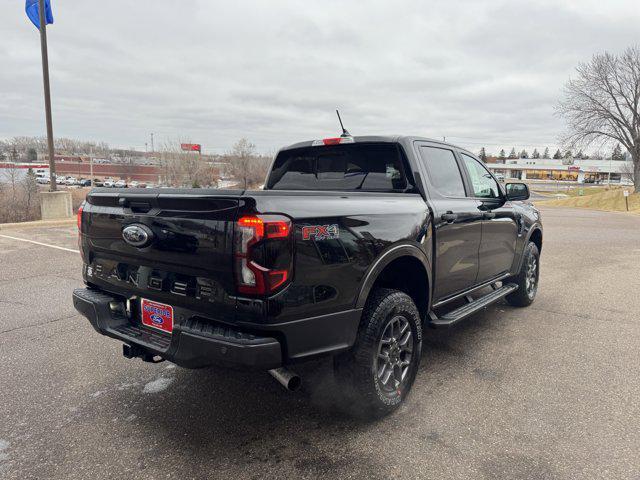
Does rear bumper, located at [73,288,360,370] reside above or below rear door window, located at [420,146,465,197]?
below

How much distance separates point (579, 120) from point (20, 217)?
145 ft

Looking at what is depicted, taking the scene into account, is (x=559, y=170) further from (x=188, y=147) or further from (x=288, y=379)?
(x=288, y=379)

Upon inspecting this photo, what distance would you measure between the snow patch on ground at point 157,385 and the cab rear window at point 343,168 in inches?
76.5

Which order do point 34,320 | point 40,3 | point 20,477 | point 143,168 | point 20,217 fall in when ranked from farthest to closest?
point 143,168
point 20,217
point 40,3
point 34,320
point 20,477

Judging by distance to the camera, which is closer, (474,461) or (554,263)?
(474,461)

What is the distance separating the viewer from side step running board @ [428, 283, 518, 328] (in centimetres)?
356

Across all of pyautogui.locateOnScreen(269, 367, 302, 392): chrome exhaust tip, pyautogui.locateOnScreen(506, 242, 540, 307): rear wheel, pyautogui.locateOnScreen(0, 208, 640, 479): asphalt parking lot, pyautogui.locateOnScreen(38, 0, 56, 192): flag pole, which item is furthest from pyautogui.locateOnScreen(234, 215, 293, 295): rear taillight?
pyautogui.locateOnScreen(38, 0, 56, 192): flag pole

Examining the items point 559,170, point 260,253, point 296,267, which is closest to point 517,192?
point 296,267

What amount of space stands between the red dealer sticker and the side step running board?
1.95m

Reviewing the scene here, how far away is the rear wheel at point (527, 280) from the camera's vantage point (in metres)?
5.45

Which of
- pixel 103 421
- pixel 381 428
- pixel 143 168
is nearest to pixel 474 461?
pixel 381 428

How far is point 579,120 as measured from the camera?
3984 cm

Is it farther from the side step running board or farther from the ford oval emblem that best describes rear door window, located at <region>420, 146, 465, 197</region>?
the ford oval emblem

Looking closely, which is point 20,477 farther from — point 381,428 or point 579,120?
point 579,120
